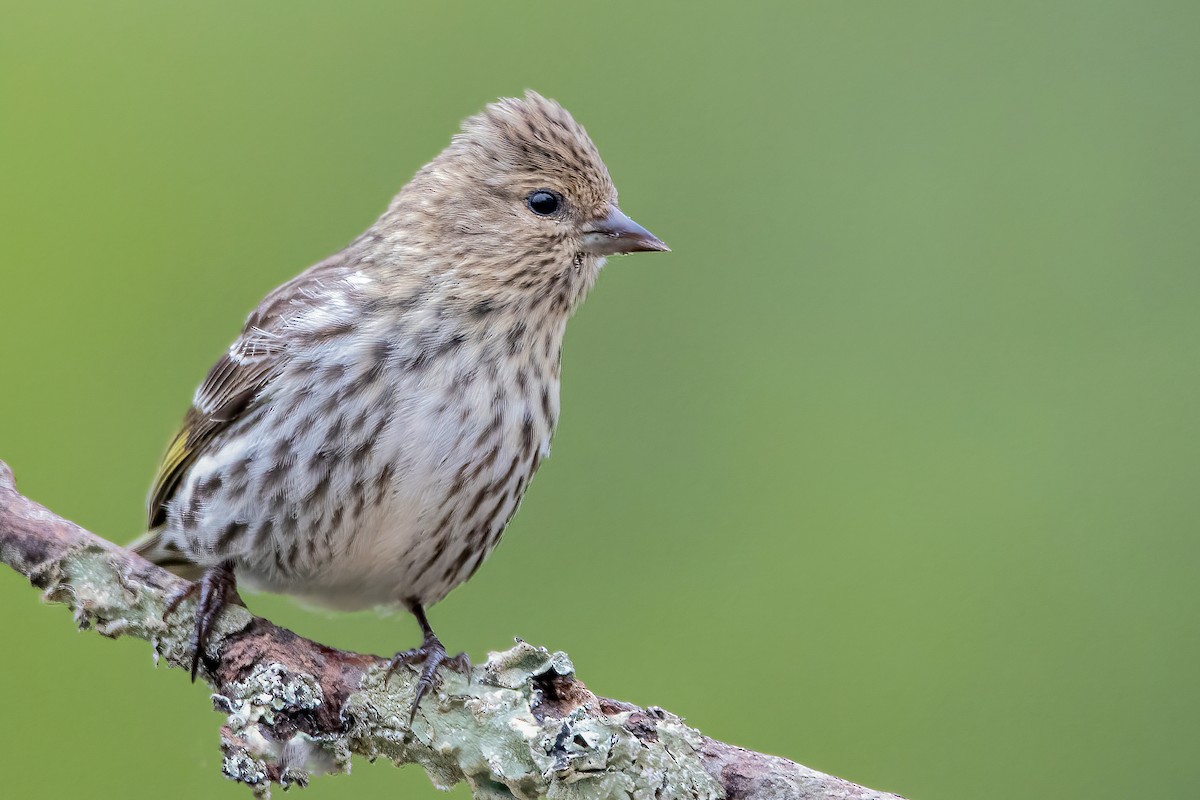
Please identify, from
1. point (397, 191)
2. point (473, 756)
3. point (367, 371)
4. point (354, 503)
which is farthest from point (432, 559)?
point (397, 191)

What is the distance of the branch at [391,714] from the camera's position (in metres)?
2.01

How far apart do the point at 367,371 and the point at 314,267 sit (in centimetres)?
52

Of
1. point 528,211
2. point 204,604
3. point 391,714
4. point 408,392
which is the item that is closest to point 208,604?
point 204,604

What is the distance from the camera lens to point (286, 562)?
2734mm

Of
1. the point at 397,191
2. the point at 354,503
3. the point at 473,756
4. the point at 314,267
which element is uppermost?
the point at 397,191

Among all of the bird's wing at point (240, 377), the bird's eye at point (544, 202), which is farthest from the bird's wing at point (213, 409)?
the bird's eye at point (544, 202)

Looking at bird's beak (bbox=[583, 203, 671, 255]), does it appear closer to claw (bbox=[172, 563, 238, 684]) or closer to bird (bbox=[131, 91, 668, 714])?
bird (bbox=[131, 91, 668, 714])

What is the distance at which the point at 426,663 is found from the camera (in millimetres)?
2324

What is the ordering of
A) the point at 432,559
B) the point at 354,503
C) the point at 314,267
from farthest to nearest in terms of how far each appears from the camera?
the point at 314,267 < the point at 432,559 < the point at 354,503

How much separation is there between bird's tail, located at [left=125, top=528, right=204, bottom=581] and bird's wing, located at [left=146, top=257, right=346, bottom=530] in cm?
5

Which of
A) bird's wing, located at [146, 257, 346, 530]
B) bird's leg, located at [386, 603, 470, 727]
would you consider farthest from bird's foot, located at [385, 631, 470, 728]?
bird's wing, located at [146, 257, 346, 530]

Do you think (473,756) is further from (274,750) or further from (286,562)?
(286,562)

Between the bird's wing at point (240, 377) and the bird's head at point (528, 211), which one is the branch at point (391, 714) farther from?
the bird's head at point (528, 211)

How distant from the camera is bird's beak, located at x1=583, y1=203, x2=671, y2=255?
111 inches
